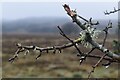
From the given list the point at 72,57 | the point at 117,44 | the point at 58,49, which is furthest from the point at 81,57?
the point at 72,57

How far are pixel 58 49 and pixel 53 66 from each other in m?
51.2

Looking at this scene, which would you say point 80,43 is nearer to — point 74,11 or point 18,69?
point 74,11

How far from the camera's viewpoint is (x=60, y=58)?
65.5m

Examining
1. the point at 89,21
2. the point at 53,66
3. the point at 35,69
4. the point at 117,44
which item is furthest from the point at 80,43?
the point at 53,66

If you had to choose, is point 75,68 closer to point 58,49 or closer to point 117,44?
point 117,44

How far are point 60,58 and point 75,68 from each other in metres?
13.8

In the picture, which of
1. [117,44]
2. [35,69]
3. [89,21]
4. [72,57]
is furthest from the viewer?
[72,57]

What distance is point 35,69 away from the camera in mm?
50125

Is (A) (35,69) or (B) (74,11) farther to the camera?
(A) (35,69)

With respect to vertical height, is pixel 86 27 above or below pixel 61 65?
above

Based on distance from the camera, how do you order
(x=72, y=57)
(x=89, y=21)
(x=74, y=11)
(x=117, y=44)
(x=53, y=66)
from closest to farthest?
(x=74, y=11), (x=89, y=21), (x=117, y=44), (x=53, y=66), (x=72, y=57)

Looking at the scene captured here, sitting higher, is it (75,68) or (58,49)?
(58,49)

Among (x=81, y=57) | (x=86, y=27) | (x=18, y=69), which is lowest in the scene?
(x=18, y=69)

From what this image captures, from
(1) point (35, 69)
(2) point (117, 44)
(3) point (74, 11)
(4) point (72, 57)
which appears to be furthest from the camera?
(4) point (72, 57)
